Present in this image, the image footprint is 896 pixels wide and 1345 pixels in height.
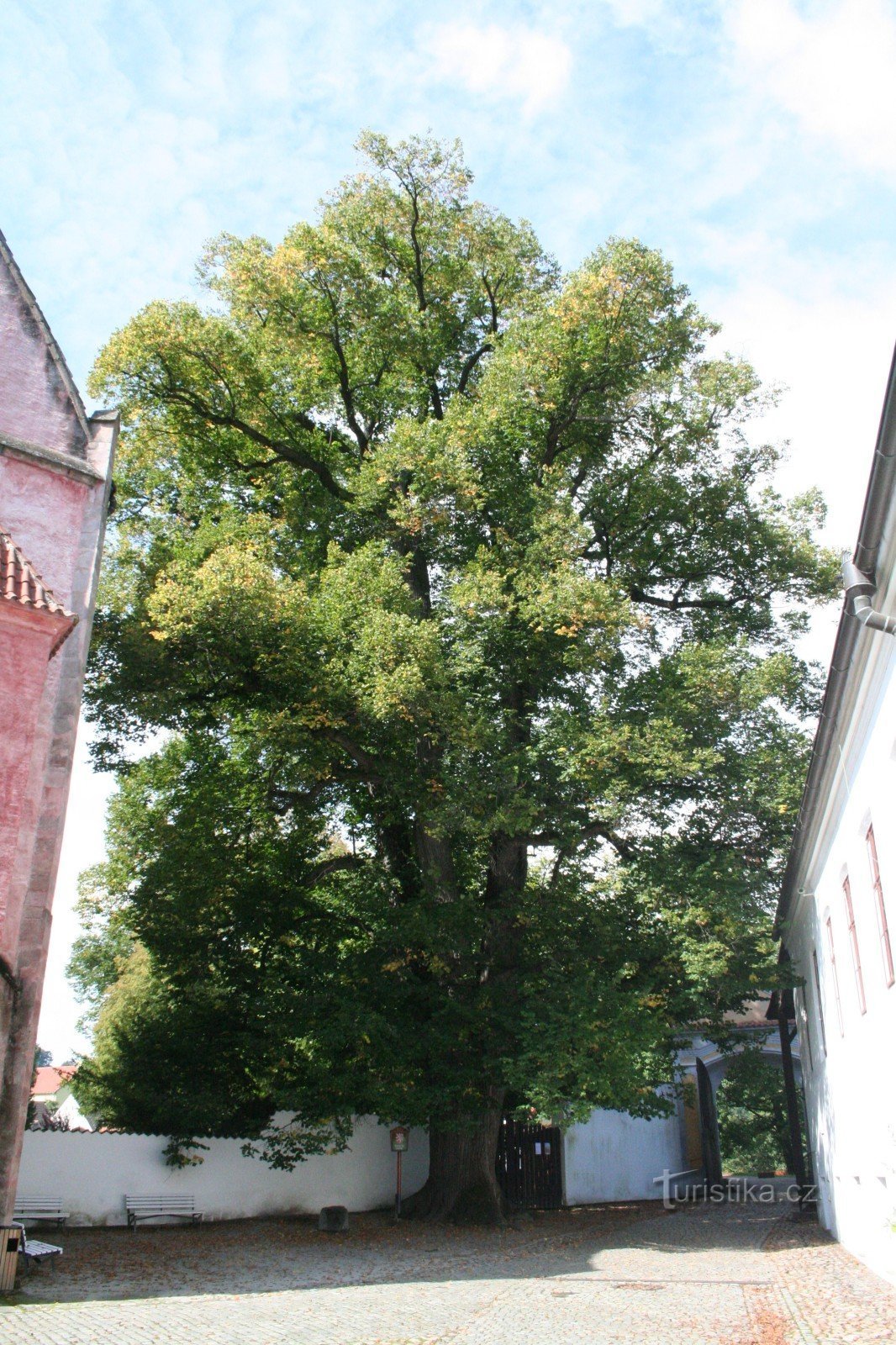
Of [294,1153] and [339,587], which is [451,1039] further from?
[339,587]

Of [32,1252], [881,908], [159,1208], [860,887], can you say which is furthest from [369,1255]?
[881,908]

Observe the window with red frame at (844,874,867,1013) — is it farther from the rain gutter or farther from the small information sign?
the small information sign

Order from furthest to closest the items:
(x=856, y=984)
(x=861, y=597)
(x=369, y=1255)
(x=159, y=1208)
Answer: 1. (x=159, y=1208)
2. (x=369, y=1255)
3. (x=856, y=984)
4. (x=861, y=597)

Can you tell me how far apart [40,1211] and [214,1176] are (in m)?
3.37

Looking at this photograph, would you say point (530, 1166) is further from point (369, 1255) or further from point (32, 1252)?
point (32, 1252)

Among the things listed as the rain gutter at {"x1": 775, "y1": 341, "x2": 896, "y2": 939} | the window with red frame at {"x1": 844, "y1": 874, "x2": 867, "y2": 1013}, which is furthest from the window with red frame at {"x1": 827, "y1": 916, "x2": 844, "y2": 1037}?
the rain gutter at {"x1": 775, "y1": 341, "x2": 896, "y2": 939}

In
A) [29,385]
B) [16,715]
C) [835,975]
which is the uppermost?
[29,385]

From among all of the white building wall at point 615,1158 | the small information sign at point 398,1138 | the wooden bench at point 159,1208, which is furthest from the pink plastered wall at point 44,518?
the white building wall at point 615,1158

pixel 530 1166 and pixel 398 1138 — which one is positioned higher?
pixel 398 1138

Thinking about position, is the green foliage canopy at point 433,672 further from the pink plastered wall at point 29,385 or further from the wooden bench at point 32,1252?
the wooden bench at point 32,1252

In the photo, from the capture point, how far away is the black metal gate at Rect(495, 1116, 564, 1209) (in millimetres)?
23359

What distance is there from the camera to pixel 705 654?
1642 cm

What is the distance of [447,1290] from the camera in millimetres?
11234

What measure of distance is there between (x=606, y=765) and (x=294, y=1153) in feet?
28.3
